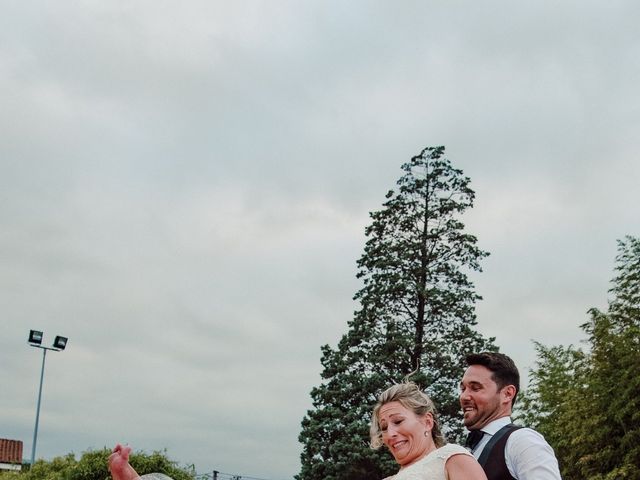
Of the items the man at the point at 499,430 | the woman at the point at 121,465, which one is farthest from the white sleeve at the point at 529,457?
the woman at the point at 121,465

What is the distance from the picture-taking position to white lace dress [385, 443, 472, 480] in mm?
3434

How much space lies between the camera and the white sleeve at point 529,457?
3.74 m

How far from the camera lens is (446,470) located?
3.43m

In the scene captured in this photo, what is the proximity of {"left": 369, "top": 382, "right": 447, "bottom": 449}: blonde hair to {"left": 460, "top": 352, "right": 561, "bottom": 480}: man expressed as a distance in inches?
13.2

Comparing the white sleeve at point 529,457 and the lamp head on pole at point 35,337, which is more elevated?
the lamp head on pole at point 35,337

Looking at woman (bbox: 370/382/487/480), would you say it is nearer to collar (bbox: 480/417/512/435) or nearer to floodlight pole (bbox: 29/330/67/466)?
collar (bbox: 480/417/512/435)

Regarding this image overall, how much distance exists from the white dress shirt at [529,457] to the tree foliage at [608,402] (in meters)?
22.7

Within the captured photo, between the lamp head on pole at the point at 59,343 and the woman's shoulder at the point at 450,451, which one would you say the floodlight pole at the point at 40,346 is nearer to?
the lamp head on pole at the point at 59,343

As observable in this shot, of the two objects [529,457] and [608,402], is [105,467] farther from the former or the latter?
[608,402]

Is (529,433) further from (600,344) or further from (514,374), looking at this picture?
(600,344)

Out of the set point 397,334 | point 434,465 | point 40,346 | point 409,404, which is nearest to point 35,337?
point 40,346

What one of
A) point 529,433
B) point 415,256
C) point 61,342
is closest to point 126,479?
point 529,433

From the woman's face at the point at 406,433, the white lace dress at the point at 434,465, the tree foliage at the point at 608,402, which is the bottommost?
the white lace dress at the point at 434,465

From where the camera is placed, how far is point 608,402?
87.8 ft
